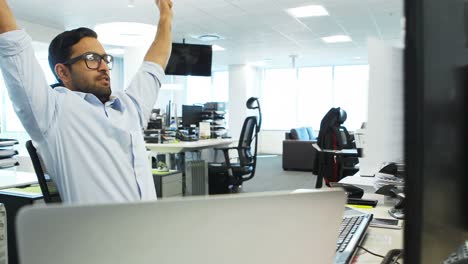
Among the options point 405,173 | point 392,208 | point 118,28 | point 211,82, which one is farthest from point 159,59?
point 211,82

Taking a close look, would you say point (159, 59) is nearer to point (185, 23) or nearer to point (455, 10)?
point (455, 10)

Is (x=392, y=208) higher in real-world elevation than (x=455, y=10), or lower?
lower

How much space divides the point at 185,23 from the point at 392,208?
5248 millimetres

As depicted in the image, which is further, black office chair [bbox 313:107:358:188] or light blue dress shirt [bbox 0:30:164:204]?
black office chair [bbox 313:107:358:188]

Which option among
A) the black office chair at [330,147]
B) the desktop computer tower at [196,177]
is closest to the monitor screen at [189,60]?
the desktop computer tower at [196,177]

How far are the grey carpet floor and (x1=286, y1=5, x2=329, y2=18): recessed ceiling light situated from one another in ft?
8.45

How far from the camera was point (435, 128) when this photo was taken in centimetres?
45

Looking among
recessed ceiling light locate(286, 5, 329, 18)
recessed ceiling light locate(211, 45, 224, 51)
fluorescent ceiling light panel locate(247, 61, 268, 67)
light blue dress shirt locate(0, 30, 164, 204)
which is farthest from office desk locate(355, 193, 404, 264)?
fluorescent ceiling light panel locate(247, 61, 268, 67)

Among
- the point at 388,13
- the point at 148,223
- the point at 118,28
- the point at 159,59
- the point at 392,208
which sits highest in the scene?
the point at 388,13

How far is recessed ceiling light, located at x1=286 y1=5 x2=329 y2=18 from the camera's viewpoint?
520 centimetres

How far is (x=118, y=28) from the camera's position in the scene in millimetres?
3797

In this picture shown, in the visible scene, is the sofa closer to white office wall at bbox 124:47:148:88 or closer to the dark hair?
white office wall at bbox 124:47:148:88

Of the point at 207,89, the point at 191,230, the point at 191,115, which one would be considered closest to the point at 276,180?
the point at 191,115

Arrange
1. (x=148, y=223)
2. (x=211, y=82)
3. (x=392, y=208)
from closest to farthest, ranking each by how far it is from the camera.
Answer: (x=148, y=223) → (x=392, y=208) → (x=211, y=82)
